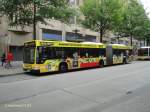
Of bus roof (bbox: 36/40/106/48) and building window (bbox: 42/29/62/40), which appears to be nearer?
bus roof (bbox: 36/40/106/48)

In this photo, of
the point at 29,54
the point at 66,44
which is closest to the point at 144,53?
the point at 66,44

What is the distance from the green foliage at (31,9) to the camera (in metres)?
18.7

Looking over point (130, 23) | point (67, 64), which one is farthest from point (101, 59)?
point (130, 23)

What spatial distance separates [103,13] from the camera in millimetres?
30000

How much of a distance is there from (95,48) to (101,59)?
1547mm

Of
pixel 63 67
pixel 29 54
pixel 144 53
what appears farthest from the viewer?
pixel 144 53

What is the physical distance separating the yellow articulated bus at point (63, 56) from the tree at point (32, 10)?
3556 millimetres

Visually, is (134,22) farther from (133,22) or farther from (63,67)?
(63,67)

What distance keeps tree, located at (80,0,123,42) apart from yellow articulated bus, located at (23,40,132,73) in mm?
6411

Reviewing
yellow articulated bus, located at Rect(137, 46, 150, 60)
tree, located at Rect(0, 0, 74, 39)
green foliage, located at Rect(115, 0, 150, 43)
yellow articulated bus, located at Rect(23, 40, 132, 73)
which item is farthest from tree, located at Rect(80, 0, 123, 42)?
tree, located at Rect(0, 0, 74, 39)

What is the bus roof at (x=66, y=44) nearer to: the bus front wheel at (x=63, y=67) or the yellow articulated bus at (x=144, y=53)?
the bus front wheel at (x=63, y=67)

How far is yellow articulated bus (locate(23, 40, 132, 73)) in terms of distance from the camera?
1631 centimetres

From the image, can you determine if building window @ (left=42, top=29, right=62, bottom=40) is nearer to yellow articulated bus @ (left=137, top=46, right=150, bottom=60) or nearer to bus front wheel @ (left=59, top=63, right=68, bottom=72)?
bus front wheel @ (left=59, top=63, right=68, bottom=72)

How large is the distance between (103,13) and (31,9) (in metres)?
12.3
